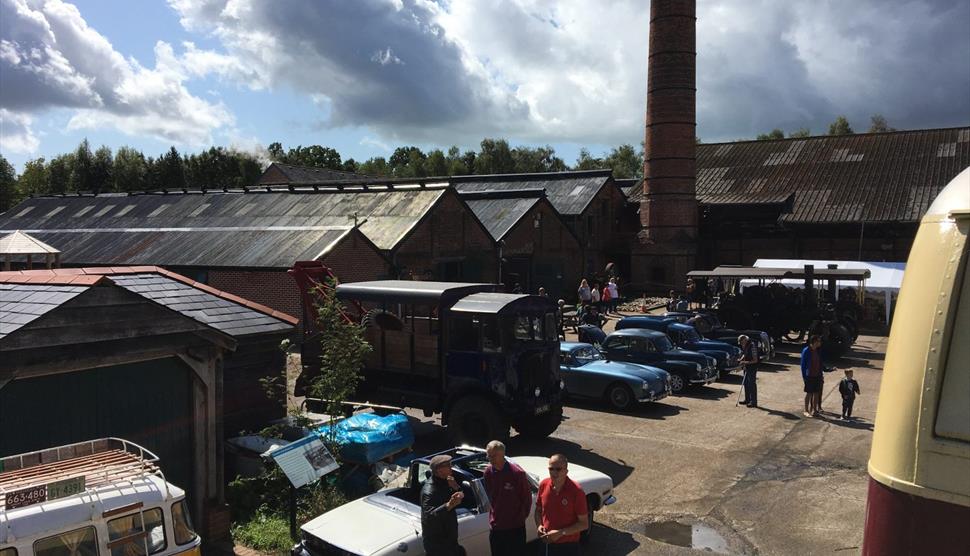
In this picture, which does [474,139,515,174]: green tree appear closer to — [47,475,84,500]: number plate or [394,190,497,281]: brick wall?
[394,190,497,281]: brick wall

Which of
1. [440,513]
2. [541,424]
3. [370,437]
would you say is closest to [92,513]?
[440,513]

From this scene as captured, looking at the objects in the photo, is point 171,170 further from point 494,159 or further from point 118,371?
point 118,371

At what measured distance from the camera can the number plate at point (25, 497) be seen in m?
5.52

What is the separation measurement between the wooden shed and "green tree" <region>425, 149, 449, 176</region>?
293 ft

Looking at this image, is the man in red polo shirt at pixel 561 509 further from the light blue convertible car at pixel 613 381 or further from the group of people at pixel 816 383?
the group of people at pixel 816 383

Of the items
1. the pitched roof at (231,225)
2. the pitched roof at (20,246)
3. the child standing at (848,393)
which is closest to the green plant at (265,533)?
the child standing at (848,393)

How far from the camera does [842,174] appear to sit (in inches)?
1511

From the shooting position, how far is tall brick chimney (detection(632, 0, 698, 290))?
3491cm

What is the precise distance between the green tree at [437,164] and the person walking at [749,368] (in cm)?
8371

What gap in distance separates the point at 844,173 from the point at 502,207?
62.1 ft

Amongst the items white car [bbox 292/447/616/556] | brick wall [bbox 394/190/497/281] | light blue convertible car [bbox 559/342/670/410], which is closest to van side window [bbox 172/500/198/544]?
white car [bbox 292/447/616/556]

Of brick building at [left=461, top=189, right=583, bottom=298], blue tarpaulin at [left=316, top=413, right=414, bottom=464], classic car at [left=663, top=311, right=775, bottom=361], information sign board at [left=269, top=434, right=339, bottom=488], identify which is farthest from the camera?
brick building at [left=461, top=189, right=583, bottom=298]

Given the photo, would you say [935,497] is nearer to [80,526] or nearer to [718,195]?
[80,526]

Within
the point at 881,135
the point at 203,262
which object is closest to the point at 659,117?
the point at 881,135
